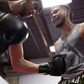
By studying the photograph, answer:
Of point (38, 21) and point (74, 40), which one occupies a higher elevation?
point (74, 40)

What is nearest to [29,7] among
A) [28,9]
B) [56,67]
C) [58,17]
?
[28,9]

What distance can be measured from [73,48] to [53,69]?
239mm

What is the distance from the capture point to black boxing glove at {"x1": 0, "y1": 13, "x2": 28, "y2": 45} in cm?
71

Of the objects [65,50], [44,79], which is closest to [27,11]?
[65,50]

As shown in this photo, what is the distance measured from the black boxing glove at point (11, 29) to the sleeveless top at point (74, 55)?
52 centimetres

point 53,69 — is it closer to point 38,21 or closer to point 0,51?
point 0,51

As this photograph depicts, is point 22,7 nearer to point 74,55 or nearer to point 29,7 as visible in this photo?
point 29,7

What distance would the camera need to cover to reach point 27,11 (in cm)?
102

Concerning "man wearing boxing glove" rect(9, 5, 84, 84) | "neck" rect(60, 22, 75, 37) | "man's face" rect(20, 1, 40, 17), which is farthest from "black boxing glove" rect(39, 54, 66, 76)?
"man's face" rect(20, 1, 40, 17)

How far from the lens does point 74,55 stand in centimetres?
110

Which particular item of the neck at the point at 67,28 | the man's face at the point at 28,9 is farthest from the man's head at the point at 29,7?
the neck at the point at 67,28

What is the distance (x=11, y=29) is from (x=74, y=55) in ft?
1.98

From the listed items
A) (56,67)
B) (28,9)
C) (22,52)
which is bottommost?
(56,67)

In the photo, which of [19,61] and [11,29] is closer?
[11,29]
